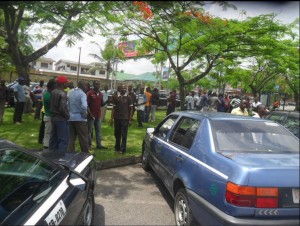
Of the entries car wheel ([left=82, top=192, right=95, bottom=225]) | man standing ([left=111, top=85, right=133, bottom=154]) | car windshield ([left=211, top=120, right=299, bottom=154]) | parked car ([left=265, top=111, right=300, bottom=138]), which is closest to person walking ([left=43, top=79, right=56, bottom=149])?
man standing ([left=111, top=85, right=133, bottom=154])

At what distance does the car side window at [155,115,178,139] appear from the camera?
5.25 meters

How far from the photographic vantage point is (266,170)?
283 cm

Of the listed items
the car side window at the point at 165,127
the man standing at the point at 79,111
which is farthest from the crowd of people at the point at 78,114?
the car side window at the point at 165,127

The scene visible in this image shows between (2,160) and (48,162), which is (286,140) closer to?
(48,162)

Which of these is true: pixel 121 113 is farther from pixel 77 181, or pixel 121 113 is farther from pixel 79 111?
pixel 77 181

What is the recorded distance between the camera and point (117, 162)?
6922mm

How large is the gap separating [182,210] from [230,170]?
111 cm

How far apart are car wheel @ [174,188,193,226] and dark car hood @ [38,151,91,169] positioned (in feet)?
4.26

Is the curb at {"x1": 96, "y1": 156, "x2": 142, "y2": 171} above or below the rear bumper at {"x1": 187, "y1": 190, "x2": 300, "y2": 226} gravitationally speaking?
below

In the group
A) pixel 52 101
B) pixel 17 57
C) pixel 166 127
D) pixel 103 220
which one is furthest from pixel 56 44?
pixel 103 220

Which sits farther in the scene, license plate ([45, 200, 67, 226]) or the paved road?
the paved road

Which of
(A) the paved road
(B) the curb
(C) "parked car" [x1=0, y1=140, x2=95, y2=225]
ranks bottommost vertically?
(A) the paved road

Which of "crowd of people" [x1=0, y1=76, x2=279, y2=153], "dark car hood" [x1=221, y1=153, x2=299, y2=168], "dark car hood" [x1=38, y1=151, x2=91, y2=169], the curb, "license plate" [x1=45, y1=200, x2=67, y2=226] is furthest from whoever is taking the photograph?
the curb

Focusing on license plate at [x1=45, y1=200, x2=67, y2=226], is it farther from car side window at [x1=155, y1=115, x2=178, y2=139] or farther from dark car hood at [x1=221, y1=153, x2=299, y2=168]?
car side window at [x1=155, y1=115, x2=178, y2=139]
